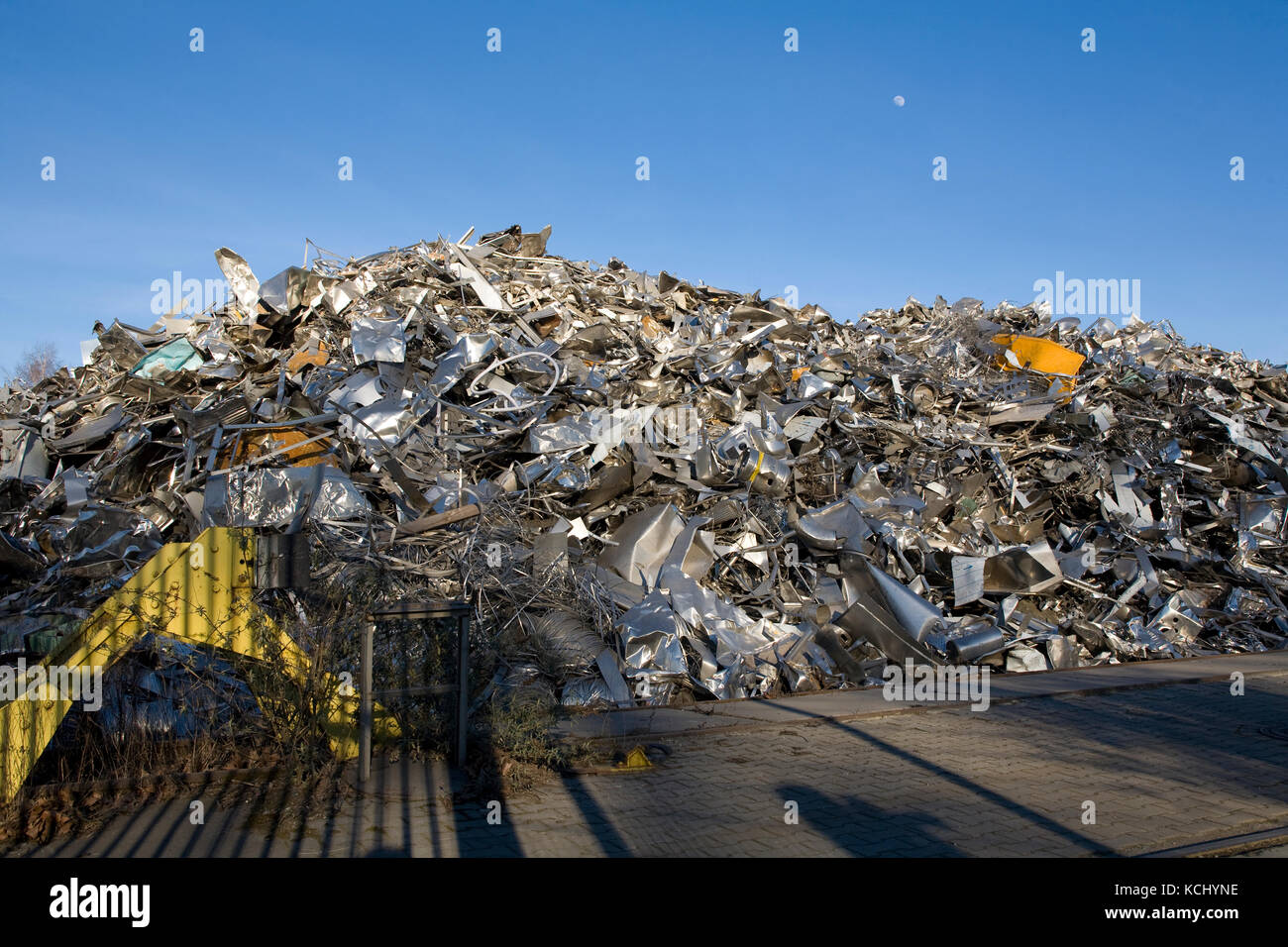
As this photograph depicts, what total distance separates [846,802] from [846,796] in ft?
0.36

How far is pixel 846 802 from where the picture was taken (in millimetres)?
5082

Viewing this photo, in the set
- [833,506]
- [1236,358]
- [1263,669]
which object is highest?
[1236,358]

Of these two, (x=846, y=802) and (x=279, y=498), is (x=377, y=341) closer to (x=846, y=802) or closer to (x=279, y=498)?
(x=279, y=498)

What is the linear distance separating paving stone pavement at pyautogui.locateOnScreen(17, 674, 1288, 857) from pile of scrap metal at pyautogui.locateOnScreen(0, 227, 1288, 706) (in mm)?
1661

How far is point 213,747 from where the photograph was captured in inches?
204

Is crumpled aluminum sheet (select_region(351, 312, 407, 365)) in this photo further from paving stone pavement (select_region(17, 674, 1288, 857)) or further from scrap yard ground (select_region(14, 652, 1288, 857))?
paving stone pavement (select_region(17, 674, 1288, 857))

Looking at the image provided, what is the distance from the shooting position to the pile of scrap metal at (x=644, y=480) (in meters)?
7.66

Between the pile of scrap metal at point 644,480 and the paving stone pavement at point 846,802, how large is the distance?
1661 mm

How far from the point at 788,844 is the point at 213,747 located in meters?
3.40
